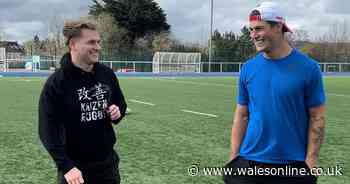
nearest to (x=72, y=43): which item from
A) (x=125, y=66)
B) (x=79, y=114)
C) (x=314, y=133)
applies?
(x=79, y=114)

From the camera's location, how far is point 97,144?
344 cm

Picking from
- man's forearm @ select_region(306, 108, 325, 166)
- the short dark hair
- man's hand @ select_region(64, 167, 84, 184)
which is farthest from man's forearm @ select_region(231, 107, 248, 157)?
the short dark hair

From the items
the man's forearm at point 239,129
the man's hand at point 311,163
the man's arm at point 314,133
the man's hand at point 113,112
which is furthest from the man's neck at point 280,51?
the man's hand at point 113,112

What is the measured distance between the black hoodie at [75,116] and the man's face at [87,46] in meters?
0.09

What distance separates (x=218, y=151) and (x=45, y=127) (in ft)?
16.3

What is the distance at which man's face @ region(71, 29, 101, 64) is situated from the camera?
10.9 ft

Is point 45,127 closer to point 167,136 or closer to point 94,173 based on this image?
point 94,173

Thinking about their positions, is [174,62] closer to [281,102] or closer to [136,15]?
[136,15]

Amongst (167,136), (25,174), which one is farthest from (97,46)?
(167,136)

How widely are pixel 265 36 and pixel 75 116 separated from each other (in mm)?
1291

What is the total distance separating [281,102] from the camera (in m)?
3.09

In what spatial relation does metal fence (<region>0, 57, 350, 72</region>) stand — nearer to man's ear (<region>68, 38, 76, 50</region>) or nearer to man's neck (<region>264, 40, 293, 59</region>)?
man's ear (<region>68, 38, 76, 50</region>)

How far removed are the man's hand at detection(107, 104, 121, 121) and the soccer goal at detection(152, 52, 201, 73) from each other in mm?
43310

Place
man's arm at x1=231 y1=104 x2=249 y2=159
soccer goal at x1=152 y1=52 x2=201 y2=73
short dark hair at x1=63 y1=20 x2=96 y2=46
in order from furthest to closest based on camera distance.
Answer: soccer goal at x1=152 y1=52 x2=201 y2=73
man's arm at x1=231 y1=104 x2=249 y2=159
short dark hair at x1=63 y1=20 x2=96 y2=46
